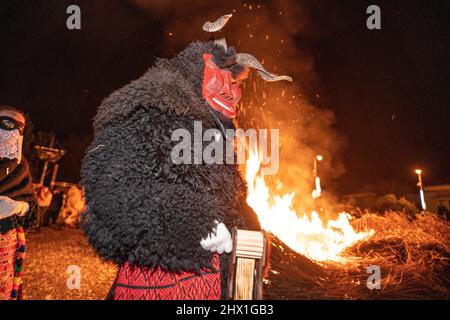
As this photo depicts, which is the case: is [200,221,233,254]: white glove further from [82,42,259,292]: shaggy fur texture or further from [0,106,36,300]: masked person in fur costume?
[0,106,36,300]: masked person in fur costume

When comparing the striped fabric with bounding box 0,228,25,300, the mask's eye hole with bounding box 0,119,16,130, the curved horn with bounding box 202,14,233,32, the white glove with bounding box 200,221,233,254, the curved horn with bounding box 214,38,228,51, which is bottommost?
the striped fabric with bounding box 0,228,25,300

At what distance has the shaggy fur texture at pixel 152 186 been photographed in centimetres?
138

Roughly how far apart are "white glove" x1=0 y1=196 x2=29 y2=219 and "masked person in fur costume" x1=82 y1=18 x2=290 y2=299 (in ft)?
4.36

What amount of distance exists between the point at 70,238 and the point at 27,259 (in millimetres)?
3270

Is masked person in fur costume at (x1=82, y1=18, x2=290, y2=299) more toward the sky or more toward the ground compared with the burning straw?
more toward the sky

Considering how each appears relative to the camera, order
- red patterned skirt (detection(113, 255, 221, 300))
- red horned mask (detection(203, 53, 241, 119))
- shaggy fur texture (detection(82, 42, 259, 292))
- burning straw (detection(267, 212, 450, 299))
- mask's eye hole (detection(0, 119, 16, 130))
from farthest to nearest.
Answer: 1. mask's eye hole (detection(0, 119, 16, 130))
2. burning straw (detection(267, 212, 450, 299))
3. red horned mask (detection(203, 53, 241, 119))
4. red patterned skirt (detection(113, 255, 221, 300))
5. shaggy fur texture (detection(82, 42, 259, 292))

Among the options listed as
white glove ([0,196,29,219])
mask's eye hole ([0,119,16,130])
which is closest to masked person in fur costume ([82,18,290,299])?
white glove ([0,196,29,219])

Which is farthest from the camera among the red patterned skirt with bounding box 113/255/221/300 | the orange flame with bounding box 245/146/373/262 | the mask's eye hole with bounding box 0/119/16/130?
the orange flame with bounding box 245/146/373/262

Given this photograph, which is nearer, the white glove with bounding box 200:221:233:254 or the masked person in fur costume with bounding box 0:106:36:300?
the white glove with bounding box 200:221:233:254

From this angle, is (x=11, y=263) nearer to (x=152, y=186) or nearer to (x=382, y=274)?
(x=152, y=186)

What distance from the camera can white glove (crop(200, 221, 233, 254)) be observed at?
1.45 metres

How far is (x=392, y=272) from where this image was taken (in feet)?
7.48
